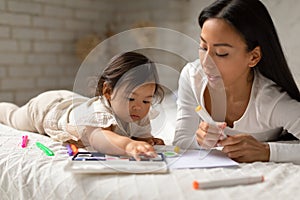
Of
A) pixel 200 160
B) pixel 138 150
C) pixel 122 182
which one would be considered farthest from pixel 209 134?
pixel 122 182

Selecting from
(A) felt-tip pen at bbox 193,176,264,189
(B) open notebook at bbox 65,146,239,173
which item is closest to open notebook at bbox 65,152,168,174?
(B) open notebook at bbox 65,146,239,173

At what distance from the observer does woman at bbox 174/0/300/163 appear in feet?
3.38

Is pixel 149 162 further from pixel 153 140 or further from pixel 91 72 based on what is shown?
pixel 91 72

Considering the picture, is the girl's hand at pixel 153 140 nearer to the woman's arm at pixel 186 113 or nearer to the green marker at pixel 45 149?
the woman's arm at pixel 186 113

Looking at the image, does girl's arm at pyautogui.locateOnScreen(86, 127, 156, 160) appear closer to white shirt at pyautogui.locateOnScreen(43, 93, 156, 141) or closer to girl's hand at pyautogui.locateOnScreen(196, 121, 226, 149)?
white shirt at pyautogui.locateOnScreen(43, 93, 156, 141)

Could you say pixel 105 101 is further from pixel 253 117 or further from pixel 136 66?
pixel 253 117

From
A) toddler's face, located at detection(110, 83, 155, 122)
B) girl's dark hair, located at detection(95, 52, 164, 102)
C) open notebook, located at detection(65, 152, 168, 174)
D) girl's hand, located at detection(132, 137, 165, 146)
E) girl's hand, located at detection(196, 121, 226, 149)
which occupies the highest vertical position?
girl's dark hair, located at detection(95, 52, 164, 102)

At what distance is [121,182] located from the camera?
79cm

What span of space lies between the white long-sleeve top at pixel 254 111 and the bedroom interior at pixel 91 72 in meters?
0.04

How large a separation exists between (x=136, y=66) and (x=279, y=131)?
0.54m

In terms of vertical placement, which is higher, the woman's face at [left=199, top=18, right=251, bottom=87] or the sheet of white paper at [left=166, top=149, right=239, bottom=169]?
the woman's face at [left=199, top=18, right=251, bottom=87]

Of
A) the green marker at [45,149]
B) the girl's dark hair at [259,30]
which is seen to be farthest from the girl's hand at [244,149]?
the green marker at [45,149]

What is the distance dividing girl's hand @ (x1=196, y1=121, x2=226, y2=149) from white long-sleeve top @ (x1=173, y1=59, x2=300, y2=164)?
5 centimetres

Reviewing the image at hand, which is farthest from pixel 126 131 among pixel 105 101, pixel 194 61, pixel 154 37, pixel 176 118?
pixel 154 37
